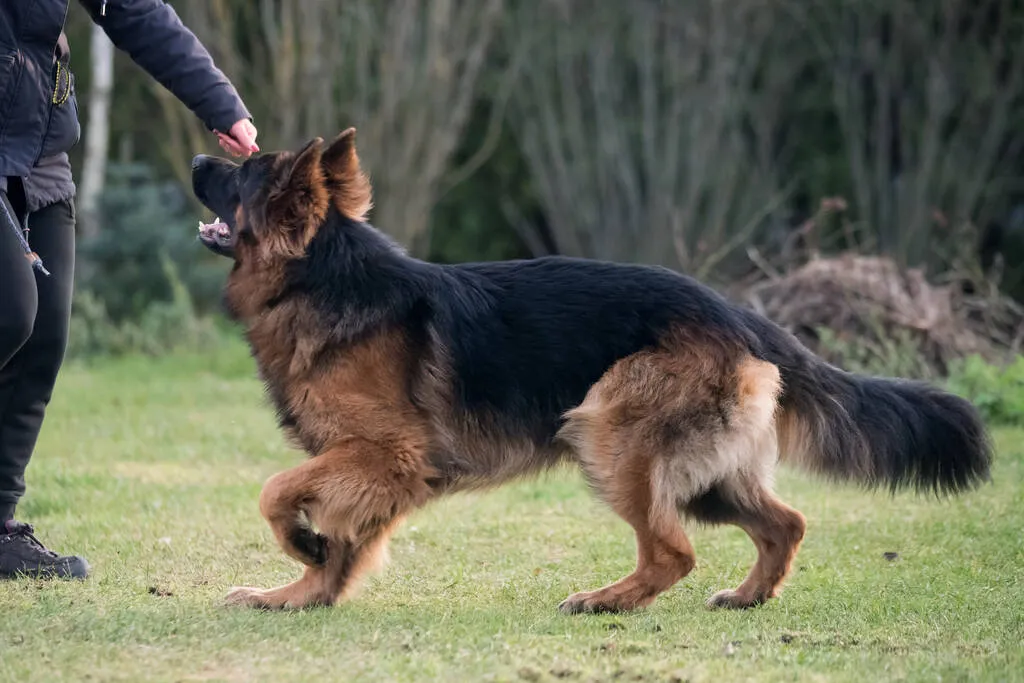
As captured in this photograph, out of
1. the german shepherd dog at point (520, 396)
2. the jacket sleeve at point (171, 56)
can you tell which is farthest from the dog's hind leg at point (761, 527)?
the jacket sleeve at point (171, 56)

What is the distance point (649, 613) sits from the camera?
480 centimetres

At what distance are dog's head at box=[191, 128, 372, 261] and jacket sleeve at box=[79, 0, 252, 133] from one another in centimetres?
32

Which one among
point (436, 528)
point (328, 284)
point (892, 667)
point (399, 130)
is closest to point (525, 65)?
point (399, 130)

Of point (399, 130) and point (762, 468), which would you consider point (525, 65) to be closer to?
point (399, 130)

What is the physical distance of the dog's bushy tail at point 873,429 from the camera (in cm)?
483

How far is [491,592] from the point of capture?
16.9 ft

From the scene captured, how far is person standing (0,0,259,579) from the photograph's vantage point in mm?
4762

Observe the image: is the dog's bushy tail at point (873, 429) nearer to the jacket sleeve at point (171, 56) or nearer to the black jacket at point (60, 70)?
the jacket sleeve at point (171, 56)

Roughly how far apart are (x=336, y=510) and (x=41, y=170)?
168 centimetres

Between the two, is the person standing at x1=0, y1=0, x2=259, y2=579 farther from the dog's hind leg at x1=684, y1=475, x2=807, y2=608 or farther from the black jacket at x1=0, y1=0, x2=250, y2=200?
the dog's hind leg at x1=684, y1=475, x2=807, y2=608

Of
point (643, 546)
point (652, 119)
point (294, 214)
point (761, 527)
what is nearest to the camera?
point (643, 546)

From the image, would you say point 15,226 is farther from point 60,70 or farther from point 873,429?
point 873,429

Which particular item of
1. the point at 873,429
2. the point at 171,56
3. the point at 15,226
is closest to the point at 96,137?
the point at 171,56

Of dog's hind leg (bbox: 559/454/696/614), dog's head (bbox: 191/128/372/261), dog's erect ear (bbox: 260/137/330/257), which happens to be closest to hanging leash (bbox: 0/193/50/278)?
dog's head (bbox: 191/128/372/261)
